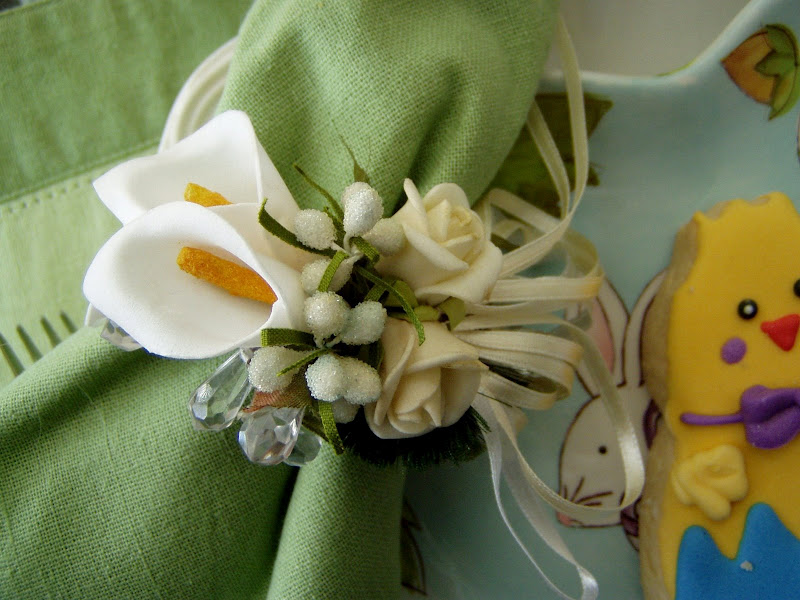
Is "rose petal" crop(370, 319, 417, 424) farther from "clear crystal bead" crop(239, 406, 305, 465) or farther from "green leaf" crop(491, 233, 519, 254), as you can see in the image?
"green leaf" crop(491, 233, 519, 254)

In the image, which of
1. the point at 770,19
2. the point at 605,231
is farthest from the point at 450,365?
the point at 770,19

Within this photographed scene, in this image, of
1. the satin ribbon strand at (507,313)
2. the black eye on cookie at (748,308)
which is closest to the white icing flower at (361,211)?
the satin ribbon strand at (507,313)

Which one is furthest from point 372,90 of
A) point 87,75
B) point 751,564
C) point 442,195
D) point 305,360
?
point 751,564

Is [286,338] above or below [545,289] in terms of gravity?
above

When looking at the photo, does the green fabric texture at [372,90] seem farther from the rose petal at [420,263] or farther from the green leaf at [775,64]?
the green leaf at [775,64]

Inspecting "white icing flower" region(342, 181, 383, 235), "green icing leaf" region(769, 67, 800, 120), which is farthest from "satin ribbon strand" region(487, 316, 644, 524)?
"green icing leaf" region(769, 67, 800, 120)

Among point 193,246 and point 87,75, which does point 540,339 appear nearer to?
point 193,246
